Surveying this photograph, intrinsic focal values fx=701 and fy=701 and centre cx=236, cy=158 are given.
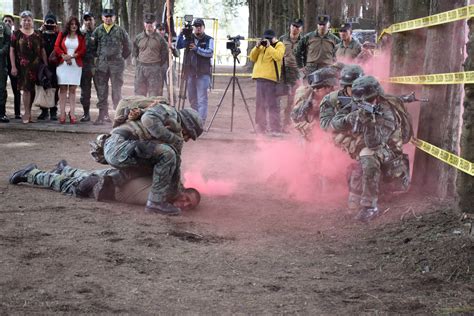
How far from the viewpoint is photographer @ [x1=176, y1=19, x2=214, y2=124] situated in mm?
13695

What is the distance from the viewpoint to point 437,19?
707 cm

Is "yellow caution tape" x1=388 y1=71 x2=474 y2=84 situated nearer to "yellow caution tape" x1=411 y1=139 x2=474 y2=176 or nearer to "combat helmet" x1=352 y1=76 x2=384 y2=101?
"combat helmet" x1=352 y1=76 x2=384 y2=101

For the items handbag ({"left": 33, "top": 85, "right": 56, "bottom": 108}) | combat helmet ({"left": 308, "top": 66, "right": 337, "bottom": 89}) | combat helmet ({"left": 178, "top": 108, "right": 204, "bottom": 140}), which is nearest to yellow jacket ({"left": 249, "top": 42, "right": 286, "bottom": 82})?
handbag ({"left": 33, "top": 85, "right": 56, "bottom": 108})

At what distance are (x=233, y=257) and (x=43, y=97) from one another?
8.85 meters

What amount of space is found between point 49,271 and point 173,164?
2.46 metres

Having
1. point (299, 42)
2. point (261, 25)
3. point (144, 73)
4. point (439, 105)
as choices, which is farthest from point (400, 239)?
point (261, 25)

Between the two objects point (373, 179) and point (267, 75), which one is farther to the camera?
point (267, 75)

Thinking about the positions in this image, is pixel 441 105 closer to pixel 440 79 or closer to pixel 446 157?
pixel 440 79

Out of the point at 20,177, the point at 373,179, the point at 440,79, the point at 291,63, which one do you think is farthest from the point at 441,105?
the point at 291,63

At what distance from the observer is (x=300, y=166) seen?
9625 mm

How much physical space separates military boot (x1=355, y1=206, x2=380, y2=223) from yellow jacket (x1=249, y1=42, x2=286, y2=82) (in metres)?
6.67

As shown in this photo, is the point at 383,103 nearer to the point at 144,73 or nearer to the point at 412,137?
the point at 412,137

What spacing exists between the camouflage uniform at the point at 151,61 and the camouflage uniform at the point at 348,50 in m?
3.53

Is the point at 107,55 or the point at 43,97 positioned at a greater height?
the point at 107,55
